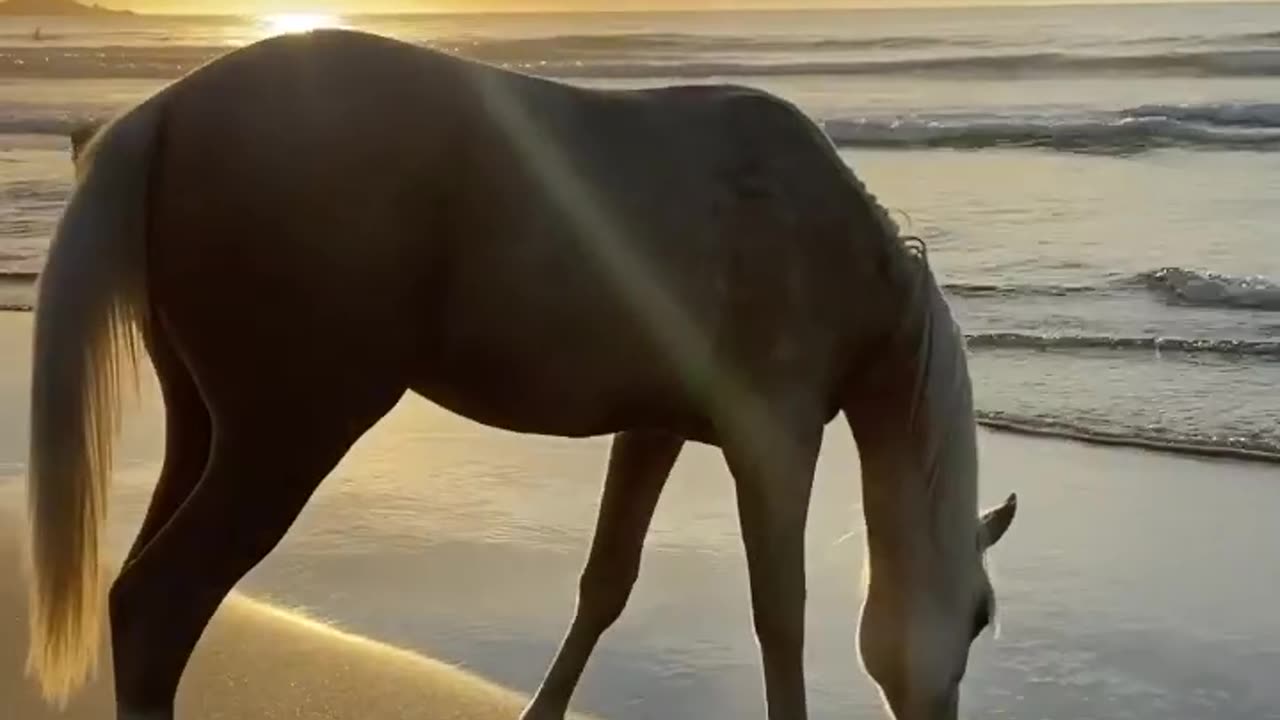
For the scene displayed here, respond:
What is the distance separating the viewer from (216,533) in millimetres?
2385

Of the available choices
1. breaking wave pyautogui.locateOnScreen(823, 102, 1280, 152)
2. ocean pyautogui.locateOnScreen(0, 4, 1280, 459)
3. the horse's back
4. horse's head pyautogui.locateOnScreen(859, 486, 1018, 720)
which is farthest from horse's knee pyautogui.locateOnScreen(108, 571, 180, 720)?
breaking wave pyautogui.locateOnScreen(823, 102, 1280, 152)

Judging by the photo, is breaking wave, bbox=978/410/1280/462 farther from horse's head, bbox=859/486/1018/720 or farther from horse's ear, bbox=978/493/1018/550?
horse's head, bbox=859/486/1018/720

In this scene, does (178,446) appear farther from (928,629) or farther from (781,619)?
(928,629)

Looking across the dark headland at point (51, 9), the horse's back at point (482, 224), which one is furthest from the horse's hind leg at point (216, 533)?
the dark headland at point (51, 9)

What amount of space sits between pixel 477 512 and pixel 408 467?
0.65m

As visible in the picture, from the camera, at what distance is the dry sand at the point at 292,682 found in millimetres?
3309

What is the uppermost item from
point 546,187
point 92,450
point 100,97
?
point 546,187

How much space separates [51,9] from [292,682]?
60.9 meters

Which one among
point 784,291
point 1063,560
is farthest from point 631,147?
point 1063,560

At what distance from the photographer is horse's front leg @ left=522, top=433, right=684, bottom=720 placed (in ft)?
10.2

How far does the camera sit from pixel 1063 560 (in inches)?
171

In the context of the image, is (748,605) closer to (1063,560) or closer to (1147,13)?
(1063,560)

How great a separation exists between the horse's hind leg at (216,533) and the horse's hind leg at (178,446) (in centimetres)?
19

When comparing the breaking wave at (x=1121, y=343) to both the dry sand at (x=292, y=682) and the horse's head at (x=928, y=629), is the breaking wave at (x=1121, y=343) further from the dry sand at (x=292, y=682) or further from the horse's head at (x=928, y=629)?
the horse's head at (x=928, y=629)
